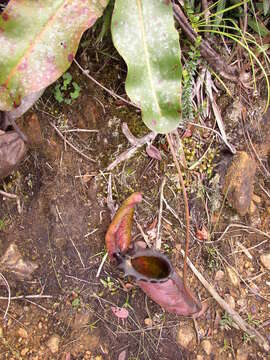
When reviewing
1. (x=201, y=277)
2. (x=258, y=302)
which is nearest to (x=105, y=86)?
(x=201, y=277)

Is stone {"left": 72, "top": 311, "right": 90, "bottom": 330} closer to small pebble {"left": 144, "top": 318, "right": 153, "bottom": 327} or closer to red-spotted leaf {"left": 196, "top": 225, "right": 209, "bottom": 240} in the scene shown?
small pebble {"left": 144, "top": 318, "right": 153, "bottom": 327}

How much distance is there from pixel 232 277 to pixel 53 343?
33.8 inches

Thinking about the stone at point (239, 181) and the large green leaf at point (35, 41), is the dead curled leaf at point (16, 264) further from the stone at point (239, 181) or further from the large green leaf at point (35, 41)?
the stone at point (239, 181)

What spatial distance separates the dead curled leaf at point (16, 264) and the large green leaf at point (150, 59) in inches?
29.2

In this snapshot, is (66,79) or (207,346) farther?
(207,346)

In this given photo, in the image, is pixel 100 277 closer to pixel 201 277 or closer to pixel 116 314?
pixel 116 314

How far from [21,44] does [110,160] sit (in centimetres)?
64

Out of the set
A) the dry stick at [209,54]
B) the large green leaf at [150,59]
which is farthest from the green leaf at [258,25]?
the large green leaf at [150,59]

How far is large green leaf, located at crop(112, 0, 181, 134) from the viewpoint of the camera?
1705 millimetres

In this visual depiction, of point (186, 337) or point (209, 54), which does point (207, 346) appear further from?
point (209, 54)

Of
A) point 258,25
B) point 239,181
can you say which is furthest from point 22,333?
point 258,25

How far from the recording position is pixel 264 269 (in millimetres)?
2260

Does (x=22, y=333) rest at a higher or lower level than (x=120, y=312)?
higher

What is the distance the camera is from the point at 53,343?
1.88 metres
